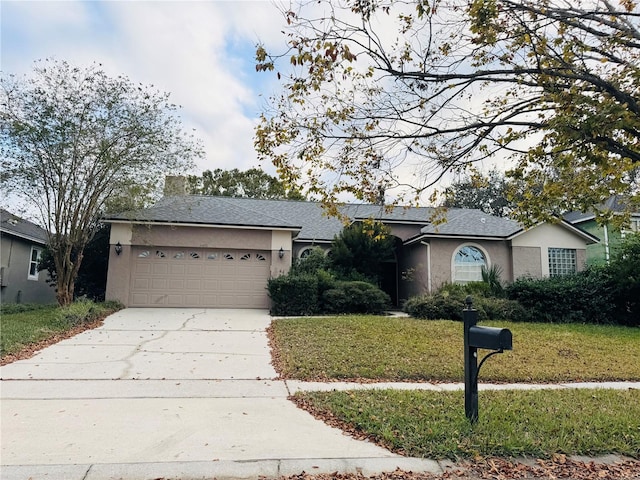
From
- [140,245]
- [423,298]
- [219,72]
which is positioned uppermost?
[219,72]

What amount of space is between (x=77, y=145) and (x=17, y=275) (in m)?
8.38

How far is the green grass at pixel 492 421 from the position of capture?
4113mm

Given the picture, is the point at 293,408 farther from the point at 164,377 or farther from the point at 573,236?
the point at 573,236

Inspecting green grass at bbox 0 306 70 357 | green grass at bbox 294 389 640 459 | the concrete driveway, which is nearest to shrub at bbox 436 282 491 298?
green grass at bbox 294 389 640 459

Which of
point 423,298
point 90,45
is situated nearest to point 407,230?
point 423,298

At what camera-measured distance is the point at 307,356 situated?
26.8 feet

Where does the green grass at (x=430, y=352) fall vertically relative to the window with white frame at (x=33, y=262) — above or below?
below

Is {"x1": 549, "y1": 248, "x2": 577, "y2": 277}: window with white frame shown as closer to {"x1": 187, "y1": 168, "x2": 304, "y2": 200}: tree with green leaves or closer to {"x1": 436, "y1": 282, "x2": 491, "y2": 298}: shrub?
{"x1": 436, "y1": 282, "x2": 491, "y2": 298}: shrub

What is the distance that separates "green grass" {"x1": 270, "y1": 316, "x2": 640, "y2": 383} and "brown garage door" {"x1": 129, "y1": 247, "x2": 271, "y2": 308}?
12.1 ft

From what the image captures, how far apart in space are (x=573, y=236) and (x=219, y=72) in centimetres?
1582

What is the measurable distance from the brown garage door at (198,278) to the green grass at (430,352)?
12.1 feet

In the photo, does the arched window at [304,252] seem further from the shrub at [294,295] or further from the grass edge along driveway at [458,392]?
Result: the grass edge along driveway at [458,392]

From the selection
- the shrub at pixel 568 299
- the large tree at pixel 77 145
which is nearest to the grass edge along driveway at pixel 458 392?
the shrub at pixel 568 299

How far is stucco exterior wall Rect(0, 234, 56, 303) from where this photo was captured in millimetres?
16562
